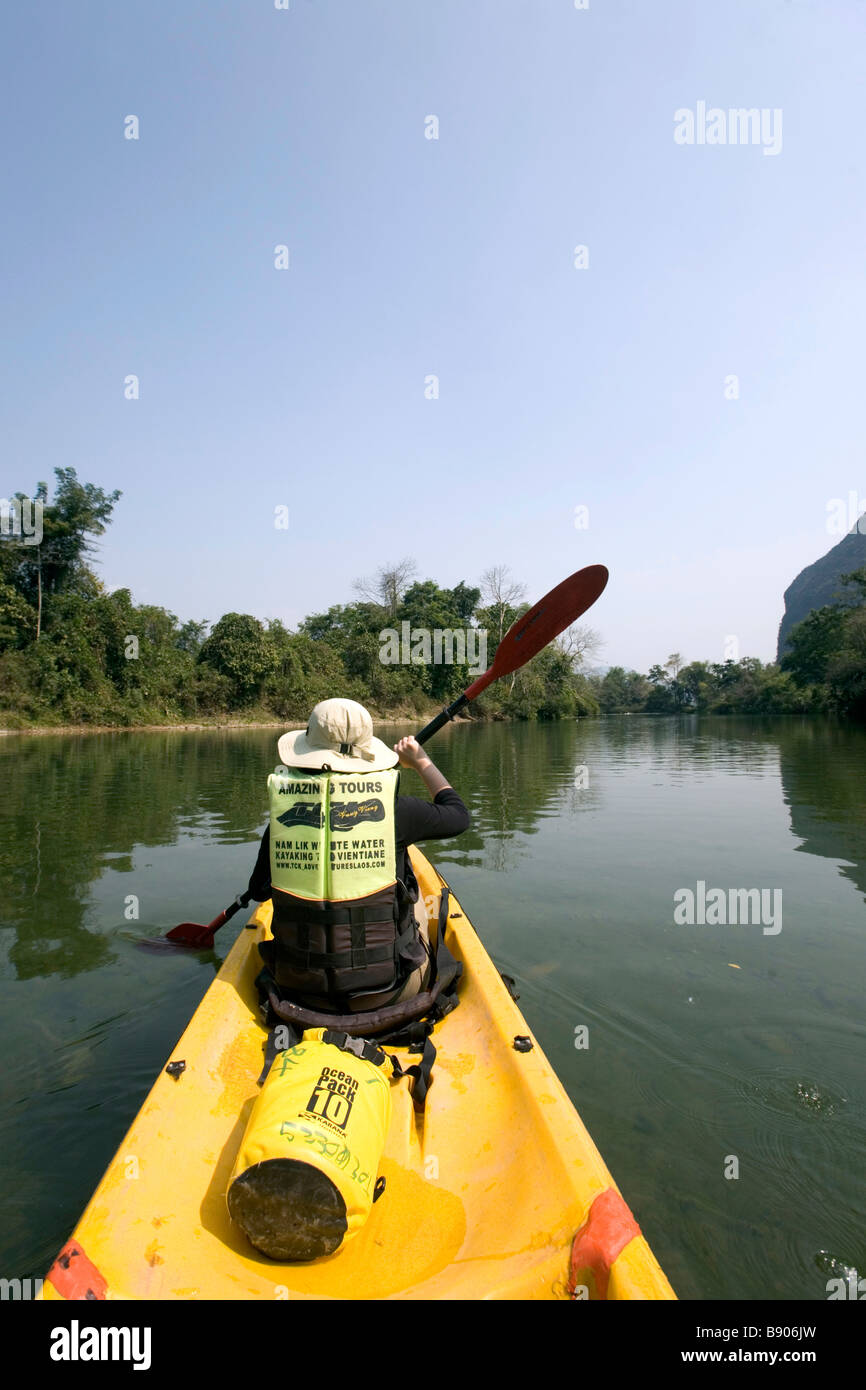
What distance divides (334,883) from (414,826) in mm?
441

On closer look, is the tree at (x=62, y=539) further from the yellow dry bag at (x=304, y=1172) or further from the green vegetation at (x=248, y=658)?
the yellow dry bag at (x=304, y=1172)

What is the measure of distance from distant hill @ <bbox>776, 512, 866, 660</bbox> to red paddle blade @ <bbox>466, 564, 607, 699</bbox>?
569 ft

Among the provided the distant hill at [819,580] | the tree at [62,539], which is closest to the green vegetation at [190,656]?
the tree at [62,539]

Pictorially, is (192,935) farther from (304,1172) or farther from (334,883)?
(304,1172)

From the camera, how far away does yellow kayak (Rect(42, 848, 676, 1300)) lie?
5.64 feet

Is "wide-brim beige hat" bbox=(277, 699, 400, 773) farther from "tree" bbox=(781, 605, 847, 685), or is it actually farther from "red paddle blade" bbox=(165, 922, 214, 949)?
"tree" bbox=(781, 605, 847, 685)

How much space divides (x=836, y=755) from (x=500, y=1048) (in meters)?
19.4

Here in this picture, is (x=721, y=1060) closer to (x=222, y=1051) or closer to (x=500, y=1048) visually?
(x=500, y=1048)

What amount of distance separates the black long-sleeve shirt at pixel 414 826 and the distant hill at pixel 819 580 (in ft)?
577

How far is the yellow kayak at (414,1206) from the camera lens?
172 centimetres

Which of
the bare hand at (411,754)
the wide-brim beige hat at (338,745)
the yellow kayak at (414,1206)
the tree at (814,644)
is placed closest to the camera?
the yellow kayak at (414,1206)

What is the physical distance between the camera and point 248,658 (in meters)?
39.2

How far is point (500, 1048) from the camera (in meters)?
2.79
